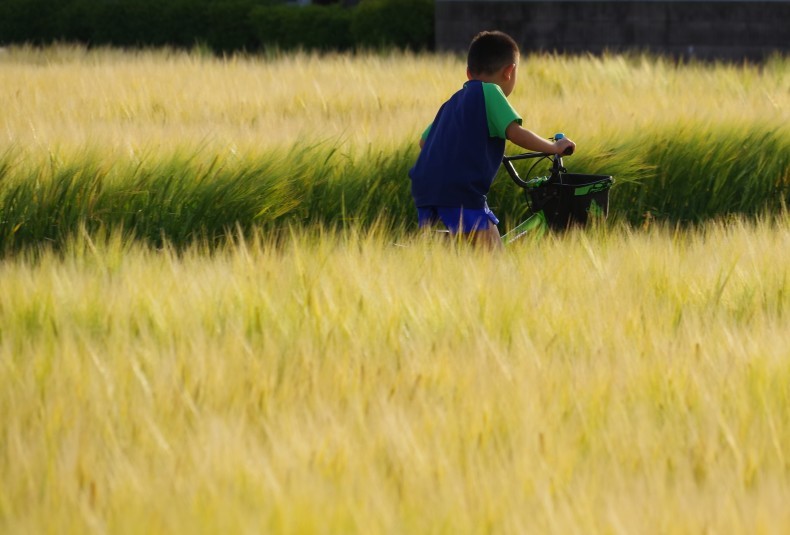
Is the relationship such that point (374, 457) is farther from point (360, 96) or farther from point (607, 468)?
point (360, 96)

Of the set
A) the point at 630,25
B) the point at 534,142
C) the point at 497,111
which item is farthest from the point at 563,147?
the point at 630,25

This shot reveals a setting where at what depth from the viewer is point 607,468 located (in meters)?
2.16

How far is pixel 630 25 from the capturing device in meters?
14.7

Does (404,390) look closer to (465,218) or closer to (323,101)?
(465,218)

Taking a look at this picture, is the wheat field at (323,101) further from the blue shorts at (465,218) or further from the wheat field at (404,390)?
the wheat field at (404,390)

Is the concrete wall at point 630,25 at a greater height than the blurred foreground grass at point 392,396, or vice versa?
the blurred foreground grass at point 392,396

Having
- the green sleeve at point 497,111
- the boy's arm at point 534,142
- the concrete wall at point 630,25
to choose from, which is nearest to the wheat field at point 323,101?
the green sleeve at point 497,111

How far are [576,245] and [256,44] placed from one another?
16023 millimetres

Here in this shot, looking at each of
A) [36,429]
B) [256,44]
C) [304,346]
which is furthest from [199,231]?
[256,44]

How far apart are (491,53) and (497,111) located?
0.23 meters

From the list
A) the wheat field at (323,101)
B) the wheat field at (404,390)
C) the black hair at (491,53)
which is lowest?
the wheat field at (323,101)

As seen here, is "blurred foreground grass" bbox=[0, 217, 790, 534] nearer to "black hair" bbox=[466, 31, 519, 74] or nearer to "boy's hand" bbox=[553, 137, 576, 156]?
"boy's hand" bbox=[553, 137, 576, 156]

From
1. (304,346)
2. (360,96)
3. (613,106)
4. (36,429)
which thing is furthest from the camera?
(360,96)

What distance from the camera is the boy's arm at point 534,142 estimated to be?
13.9 ft
